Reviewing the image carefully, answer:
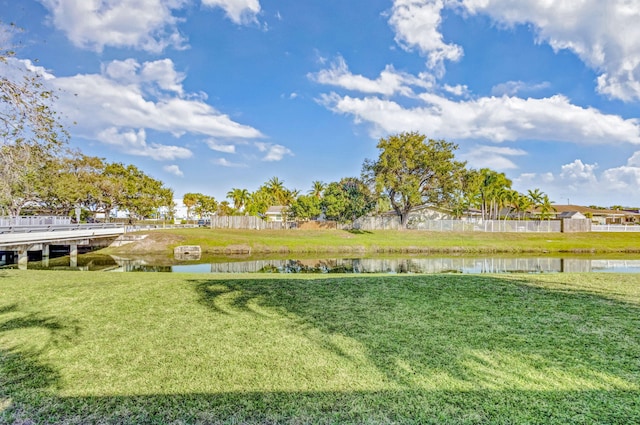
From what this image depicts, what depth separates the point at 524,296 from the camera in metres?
6.59

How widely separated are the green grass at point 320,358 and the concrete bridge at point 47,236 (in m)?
17.5

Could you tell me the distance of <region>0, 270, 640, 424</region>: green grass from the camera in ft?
9.43

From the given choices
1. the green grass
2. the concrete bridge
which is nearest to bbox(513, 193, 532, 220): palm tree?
the concrete bridge

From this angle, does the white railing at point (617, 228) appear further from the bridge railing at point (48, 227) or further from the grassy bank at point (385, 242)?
the bridge railing at point (48, 227)

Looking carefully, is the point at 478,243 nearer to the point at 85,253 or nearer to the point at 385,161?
the point at 385,161

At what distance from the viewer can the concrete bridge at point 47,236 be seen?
791 inches

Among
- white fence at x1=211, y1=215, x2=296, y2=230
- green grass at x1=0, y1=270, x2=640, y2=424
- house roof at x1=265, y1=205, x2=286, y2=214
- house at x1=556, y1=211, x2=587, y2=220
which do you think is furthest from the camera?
house roof at x1=265, y1=205, x2=286, y2=214

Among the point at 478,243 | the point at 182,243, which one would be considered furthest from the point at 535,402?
the point at 478,243

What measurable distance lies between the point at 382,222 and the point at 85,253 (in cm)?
3262

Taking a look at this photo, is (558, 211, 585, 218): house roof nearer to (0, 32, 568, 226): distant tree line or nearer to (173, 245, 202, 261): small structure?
(0, 32, 568, 226): distant tree line

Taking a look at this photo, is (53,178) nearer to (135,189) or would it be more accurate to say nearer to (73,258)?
(73,258)

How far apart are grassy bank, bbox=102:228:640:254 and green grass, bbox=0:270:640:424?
86.6 ft

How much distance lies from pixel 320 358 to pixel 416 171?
4251 cm

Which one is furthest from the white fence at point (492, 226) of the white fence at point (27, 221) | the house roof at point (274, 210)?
the white fence at point (27, 221)
